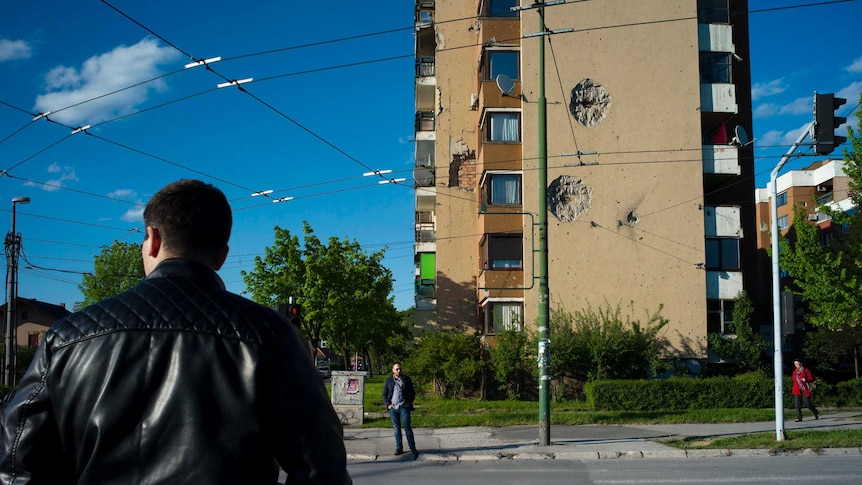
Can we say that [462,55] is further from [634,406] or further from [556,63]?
[634,406]

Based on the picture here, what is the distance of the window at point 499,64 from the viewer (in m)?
32.6

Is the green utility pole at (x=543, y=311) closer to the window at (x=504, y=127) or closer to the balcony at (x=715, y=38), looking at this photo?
the window at (x=504, y=127)

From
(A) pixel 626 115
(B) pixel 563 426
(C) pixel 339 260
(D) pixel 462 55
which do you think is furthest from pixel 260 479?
(C) pixel 339 260

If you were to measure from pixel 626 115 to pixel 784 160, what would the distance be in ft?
50.4

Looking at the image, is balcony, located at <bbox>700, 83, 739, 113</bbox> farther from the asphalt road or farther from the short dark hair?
the short dark hair

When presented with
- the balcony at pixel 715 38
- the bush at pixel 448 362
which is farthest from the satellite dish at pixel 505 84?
the bush at pixel 448 362

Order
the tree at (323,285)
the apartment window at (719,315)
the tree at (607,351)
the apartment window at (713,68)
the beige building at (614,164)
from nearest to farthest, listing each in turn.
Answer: the tree at (607,351)
the beige building at (614,164)
the apartment window at (719,315)
the apartment window at (713,68)
the tree at (323,285)

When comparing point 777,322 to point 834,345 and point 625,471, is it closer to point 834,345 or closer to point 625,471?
point 625,471

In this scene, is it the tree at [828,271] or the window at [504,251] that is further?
the window at [504,251]

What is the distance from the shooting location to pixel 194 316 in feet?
6.57

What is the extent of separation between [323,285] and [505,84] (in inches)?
830

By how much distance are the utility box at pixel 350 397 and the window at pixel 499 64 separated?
51.1ft

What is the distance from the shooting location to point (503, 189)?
32.3 m

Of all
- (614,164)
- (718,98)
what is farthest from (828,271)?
(718,98)
